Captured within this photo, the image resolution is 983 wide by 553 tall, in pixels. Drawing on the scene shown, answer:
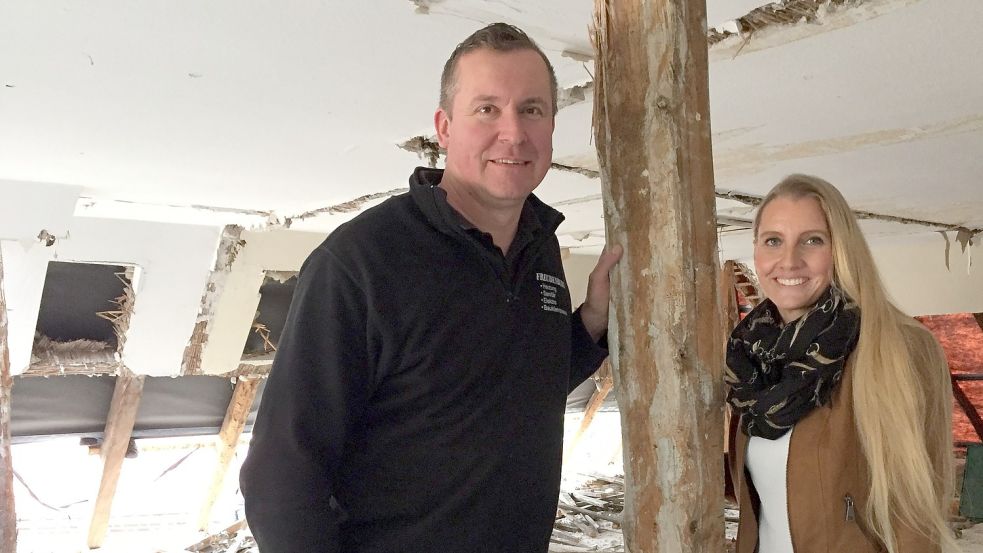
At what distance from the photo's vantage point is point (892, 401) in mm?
1410

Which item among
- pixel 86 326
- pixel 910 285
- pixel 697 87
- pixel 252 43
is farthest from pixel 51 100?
pixel 910 285

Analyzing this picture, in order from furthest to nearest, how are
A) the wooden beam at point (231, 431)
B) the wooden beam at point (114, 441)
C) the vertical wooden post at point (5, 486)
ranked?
the wooden beam at point (231, 431), the wooden beam at point (114, 441), the vertical wooden post at point (5, 486)

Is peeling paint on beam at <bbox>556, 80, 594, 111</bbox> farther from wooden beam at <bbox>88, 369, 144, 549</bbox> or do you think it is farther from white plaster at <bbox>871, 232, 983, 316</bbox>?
white plaster at <bbox>871, 232, 983, 316</bbox>

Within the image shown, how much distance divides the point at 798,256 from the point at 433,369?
857 millimetres

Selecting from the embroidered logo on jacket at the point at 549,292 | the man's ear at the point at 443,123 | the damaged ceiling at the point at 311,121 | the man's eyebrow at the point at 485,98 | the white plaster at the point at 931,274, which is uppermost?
the white plaster at the point at 931,274

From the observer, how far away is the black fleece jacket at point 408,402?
1131 millimetres

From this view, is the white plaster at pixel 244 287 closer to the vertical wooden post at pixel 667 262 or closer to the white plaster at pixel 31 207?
the white plaster at pixel 31 207

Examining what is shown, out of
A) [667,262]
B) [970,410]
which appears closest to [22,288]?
[667,262]

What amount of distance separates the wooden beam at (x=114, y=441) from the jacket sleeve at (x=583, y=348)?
3943 millimetres

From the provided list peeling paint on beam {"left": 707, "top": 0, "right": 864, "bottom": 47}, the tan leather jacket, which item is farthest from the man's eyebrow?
the tan leather jacket

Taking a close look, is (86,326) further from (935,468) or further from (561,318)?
(935,468)

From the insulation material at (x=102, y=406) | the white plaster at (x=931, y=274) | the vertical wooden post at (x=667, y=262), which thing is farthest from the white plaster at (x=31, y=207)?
the white plaster at (x=931, y=274)

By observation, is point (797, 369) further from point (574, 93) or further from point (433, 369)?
point (574, 93)

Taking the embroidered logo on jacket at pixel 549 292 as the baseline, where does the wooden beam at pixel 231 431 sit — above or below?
below
